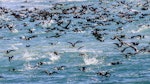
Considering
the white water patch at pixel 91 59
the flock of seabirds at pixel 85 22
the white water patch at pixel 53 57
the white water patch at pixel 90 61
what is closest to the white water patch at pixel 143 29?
the flock of seabirds at pixel 85 22

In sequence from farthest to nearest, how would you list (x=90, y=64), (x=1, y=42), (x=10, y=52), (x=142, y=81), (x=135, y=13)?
(x=135, y=13), (x=1, y=42), (x=10, y=52), (x=90, y=64), (x=142, y=81)

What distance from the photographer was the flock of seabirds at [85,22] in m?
26.0

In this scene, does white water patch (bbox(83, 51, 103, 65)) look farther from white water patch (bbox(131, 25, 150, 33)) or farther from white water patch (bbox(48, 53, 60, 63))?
white water patch (bbox(131, 25, 150, 33))

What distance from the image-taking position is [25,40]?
31.1m

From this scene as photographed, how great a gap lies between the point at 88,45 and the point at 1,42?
241 inches

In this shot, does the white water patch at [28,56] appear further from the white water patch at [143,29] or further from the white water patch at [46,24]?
the white water patch at [46,24]

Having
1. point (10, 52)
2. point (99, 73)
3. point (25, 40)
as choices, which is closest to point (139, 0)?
point (25, 40)

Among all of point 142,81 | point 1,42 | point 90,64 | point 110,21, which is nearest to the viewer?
point 142,81

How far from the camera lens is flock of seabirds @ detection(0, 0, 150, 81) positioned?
2600 centimetres

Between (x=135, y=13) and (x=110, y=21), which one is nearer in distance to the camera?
(x=110, y=21)

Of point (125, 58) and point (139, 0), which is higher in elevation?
point (139, 0)

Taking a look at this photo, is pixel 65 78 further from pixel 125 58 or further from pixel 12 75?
pixel 125 58

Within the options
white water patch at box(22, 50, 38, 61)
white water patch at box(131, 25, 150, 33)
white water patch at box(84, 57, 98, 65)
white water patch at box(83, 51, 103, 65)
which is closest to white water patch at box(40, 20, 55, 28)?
white water patch at box(131, 25, 150, 33)

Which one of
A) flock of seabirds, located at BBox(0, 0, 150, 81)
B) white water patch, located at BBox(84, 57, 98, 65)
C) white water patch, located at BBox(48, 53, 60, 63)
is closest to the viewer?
white water patch, located at BBox(84, 57, 98, 65)
